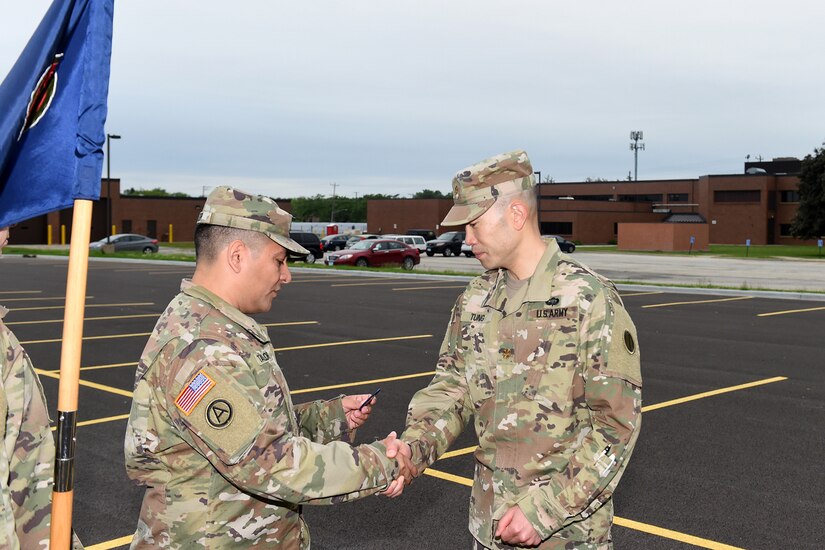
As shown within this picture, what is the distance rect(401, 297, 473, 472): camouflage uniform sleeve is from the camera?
3566 mm

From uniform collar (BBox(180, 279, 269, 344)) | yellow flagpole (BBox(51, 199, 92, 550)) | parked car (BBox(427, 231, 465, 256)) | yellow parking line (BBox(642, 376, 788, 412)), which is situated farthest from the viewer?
parked car (BBox(427, 231, 465, 256))

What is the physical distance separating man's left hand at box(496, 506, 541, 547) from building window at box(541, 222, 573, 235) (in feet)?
292

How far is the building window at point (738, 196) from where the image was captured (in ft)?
298

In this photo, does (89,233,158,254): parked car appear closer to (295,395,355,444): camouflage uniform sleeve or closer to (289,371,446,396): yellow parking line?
(289,371,446,396): yellow parking line

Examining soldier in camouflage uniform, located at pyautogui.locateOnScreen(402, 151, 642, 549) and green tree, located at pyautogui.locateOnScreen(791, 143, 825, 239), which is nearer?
soldier in camouflage uniform, located at pyautogui.locateOnScreen(402, 151, 642, 549)

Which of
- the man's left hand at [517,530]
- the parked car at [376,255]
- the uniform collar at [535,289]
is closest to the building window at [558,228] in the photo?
the parked car at [376,255]

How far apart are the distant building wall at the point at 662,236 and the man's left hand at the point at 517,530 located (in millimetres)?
73007

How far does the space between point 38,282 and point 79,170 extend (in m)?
27.3

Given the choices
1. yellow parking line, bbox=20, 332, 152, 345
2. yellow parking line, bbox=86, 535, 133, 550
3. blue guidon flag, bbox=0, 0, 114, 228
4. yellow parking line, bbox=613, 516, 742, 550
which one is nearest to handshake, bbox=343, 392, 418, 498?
blue guidon flag, bbox=0, 0, 114, 228

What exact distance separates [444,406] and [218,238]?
1.25 m

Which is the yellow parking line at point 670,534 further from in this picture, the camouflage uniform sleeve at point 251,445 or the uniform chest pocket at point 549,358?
the camouflage uniform sleeve at point 251,445

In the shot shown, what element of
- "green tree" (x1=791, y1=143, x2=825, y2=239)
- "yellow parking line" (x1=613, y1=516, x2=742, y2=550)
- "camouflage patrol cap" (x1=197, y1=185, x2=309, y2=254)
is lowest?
"yellow parking line" (x1=613, y1=516, x2=742, y2=550)

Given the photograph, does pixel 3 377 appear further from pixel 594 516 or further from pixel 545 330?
pixel 594 516

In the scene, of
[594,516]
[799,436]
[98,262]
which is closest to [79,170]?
[594,516]
